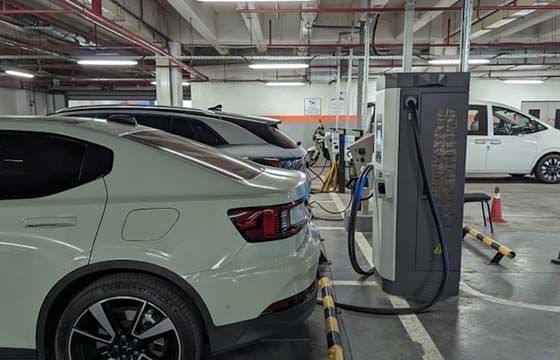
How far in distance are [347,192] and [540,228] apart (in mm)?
3768

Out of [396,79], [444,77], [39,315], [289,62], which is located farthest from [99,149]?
[289,62]

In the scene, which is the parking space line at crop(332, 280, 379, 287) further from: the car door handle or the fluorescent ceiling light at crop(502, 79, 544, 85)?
the fluorescent ceiling light at crop(502, 79, 544, 85)

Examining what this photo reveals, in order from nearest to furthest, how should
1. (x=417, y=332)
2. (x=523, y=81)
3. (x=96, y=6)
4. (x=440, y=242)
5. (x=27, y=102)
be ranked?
(x=417, y=332) < (x=440, y=242) < (x=96, y=6) < (x=523, y=81) < (x=27, y=102)

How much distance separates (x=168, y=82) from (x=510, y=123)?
28.2 ft

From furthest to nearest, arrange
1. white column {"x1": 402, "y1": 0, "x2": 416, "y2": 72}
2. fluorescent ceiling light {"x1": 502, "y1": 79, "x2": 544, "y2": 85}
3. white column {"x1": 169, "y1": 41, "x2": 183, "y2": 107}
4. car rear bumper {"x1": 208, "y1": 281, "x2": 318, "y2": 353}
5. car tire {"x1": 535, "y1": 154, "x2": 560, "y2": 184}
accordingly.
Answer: fluorescent ceiling light {"x1": 502, "y1": 79, "x2": 544, "y2": 85}
white column {"x1": 169, "y1": 41, "x2": 183, "y2": 107}
car tire {"x1": 535, "y1": 154, "x2": 560, "y2": 184}
white column {"x1": 402, "y1": 0, "x2": 416, "y2": 72}
car rear bumper {"x1": 208, "y1": 281, "x2": 318, "y2": 353}

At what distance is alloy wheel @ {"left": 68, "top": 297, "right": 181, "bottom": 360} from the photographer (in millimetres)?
2090

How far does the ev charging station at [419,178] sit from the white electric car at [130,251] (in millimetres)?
1492

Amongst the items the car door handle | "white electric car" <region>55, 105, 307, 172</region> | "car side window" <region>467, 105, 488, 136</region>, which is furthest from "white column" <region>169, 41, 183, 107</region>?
the car door handle

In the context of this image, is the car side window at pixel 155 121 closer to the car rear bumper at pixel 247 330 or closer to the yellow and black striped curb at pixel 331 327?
the yellow and black striped curb at pixel 331 327

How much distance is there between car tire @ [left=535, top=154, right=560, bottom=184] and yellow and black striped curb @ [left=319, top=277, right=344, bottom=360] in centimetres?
872

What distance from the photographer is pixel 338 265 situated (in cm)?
433

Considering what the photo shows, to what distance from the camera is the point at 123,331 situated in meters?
2.12

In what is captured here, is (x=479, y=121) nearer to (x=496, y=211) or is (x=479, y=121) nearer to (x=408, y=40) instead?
(x=496, y=211)

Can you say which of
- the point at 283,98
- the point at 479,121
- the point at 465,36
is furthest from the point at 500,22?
the point at 283,98
